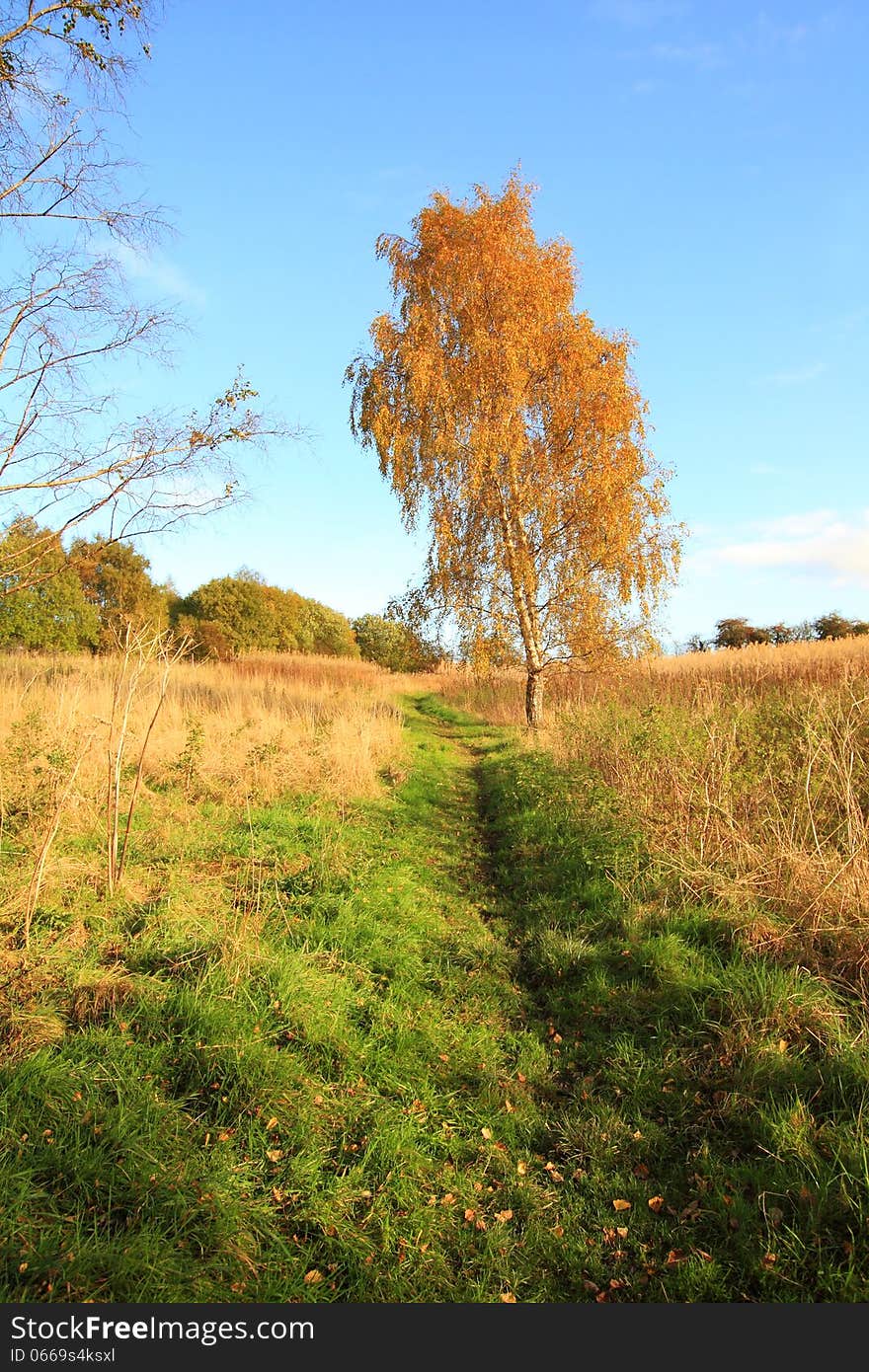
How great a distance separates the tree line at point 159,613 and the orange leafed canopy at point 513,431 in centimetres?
301

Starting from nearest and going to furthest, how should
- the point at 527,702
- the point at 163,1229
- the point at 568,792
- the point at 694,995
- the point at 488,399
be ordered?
the point at 163,1229
the point at 694,995
the point at 568,792
the point at 488,399
the point at 527,702

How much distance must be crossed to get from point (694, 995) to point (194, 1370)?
10.8 feet

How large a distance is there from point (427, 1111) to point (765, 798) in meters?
4.30

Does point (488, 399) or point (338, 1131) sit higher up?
point (488, 399)

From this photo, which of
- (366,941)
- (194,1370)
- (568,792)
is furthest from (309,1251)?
(568,792)

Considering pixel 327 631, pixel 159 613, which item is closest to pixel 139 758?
pixel 159 613

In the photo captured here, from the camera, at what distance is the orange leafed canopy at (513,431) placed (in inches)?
611

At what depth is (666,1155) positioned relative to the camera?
10.9 ft

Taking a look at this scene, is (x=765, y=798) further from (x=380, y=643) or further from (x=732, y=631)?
(x=380, y=643)

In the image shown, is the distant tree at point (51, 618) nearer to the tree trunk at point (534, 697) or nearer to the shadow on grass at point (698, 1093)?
the tree trunk at point (534, 697)

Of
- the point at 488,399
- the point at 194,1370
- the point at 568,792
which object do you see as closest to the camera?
the point at 194,1370

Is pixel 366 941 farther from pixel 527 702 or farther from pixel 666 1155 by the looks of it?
pixel 527 702

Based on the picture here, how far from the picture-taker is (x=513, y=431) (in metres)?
15.5

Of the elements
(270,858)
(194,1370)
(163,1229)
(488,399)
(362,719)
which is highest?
(488,399)
